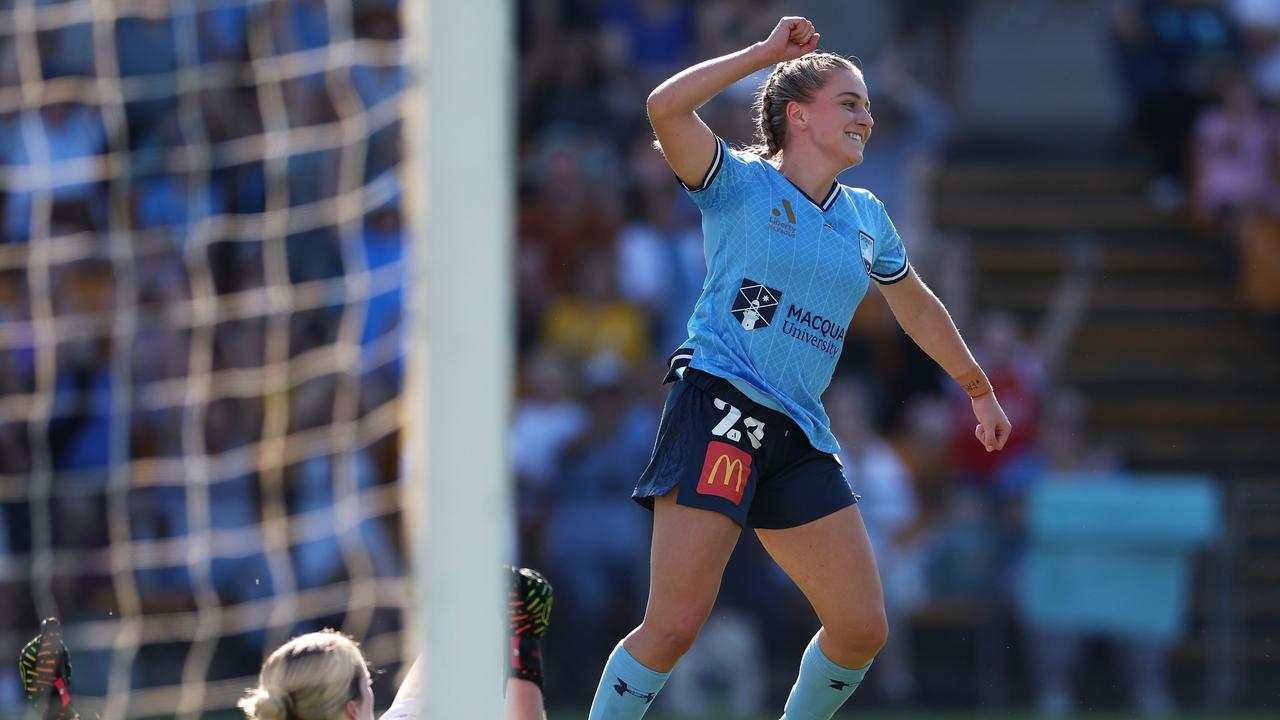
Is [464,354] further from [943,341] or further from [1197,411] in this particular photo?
[1197,411]

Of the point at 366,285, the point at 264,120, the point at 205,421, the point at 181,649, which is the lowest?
the point at 181,649

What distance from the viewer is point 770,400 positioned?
433 centimetres

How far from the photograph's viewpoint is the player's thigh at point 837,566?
4371mm

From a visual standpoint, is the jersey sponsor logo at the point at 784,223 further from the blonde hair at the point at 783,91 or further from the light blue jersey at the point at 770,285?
the blonde hair at the point at 783,91

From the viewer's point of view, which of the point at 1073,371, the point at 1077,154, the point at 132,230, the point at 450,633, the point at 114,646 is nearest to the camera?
the point at 450,633

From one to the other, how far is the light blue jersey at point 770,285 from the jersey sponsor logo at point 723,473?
161 millimetres

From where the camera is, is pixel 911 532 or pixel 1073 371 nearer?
pixel 911 532

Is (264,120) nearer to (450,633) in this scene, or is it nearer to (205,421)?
(205,421)

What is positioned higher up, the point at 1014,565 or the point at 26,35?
the point at 26,35

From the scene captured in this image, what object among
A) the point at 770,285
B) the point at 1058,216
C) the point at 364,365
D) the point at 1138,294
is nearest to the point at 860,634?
the point at 770,285

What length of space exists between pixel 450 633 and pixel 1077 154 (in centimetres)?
1250

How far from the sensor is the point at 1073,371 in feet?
41.3

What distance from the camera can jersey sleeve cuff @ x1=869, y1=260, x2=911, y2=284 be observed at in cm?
467

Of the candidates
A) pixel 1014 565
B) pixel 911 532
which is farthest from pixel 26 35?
pixel 1014 565
